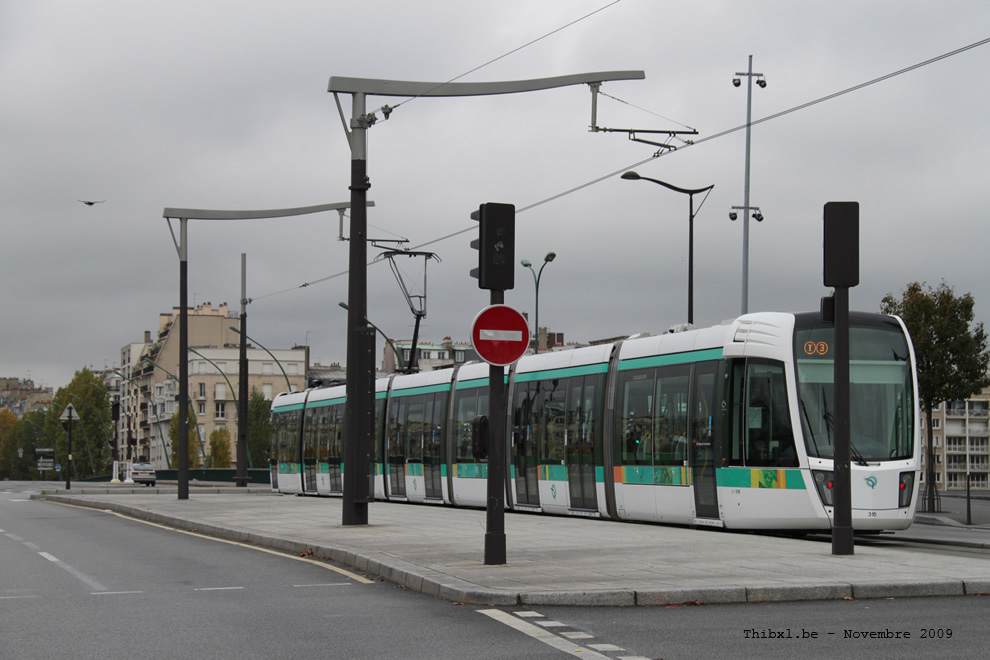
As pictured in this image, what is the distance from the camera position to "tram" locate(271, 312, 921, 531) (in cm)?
1680

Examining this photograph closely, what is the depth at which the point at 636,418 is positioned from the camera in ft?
67.1

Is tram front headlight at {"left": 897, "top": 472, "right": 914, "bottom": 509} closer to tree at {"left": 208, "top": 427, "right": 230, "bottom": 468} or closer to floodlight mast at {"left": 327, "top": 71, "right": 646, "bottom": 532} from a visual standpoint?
floodlight mast at {"left": 327, "top": 71, "right": 646, "bottom": 532}

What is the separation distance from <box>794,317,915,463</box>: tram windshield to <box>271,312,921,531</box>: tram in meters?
0.02

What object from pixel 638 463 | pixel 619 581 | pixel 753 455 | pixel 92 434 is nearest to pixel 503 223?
pixel 619 581

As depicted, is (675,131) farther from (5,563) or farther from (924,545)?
(5,563)

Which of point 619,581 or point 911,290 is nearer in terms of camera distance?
point 619,581

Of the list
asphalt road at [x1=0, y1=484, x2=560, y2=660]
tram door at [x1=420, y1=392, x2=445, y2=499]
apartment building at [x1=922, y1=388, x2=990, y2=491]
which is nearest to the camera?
asphalt road at [x1=0, y1=484, x2=560, y2=660]

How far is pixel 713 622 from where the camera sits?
886cm

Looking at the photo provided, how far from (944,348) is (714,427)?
18.2 m

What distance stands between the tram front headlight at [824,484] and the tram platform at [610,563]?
1.42m

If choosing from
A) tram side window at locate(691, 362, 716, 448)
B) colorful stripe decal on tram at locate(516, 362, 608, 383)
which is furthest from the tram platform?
colorful stripe decal on tram at locate(516, 362, 608, 383)

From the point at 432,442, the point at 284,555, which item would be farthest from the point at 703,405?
the point at 432,442

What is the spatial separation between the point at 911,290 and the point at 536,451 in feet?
54.3

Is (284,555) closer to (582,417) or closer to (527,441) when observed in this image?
(582,417)
